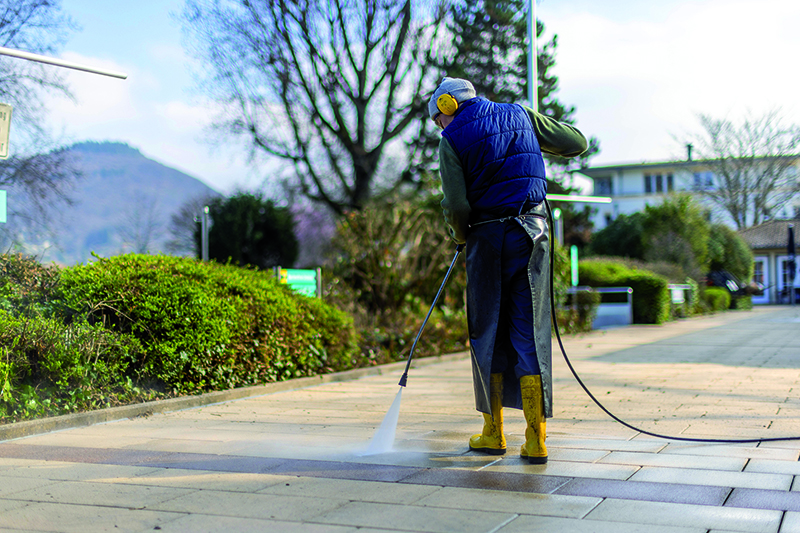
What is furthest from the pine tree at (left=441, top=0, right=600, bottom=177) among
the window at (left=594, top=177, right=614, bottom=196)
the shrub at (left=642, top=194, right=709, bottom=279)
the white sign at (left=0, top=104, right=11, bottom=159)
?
the window at (left=594, top=177, right=614, bottom=196)

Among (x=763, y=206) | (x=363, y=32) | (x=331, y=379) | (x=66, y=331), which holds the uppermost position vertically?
(x=363, y=32)

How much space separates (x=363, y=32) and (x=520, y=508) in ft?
69.7

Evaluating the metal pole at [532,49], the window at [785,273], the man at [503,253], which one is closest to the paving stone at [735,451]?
the man at [503,253]

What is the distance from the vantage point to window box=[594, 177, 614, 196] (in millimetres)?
58375

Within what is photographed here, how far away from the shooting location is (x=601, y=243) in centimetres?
3556

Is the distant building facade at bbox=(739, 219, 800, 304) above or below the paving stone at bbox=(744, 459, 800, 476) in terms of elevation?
above

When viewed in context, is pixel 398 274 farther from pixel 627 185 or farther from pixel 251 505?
pixel 627 185

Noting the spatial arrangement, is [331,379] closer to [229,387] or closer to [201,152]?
[229,387]

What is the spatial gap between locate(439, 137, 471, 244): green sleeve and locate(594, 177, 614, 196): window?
57.4 metres

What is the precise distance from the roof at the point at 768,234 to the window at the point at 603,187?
26258 millimetres

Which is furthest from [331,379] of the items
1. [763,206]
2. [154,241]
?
[154,241]

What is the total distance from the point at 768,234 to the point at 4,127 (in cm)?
2644

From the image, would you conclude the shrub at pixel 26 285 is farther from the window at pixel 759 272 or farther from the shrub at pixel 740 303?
the window at pixel 759 272

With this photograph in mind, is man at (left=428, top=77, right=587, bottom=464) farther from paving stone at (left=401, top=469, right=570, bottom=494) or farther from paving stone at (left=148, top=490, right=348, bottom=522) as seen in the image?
paving stone at (left=148, top=490, right=348, bottom=522)
